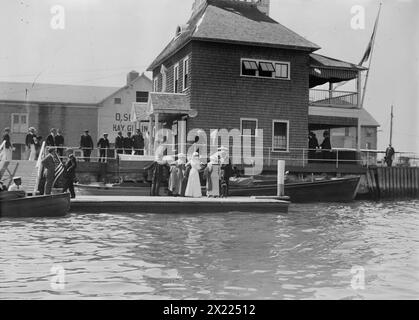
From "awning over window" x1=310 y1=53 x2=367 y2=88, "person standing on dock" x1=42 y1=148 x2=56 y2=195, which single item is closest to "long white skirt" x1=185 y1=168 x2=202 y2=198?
"person standing on dock" x1=42 y1=148 x2=56 y2=195

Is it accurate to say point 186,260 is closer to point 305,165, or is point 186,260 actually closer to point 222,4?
point 305,165

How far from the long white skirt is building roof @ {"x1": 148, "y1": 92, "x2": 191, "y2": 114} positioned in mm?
7220

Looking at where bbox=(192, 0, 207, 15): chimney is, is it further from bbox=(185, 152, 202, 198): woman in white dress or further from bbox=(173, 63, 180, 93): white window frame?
bbox=(185, 152, 202, 198): woman in white dress

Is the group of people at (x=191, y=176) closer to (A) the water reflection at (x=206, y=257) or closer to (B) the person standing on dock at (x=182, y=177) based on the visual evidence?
(B) the person standing on dock at (x=182, y=177)

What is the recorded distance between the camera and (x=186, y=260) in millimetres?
9828

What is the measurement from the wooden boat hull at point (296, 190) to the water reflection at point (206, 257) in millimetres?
4973

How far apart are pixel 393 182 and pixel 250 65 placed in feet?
34.5

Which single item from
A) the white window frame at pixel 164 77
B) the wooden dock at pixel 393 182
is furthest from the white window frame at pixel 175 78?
the wooden dock at pixel 393 182

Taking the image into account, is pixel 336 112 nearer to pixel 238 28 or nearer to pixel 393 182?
pixel 393 182

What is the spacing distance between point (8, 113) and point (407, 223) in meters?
37.9

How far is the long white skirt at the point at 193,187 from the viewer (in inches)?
787

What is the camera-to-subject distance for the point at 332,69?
2966 cm

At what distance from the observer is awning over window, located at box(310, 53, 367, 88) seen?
2928cm
